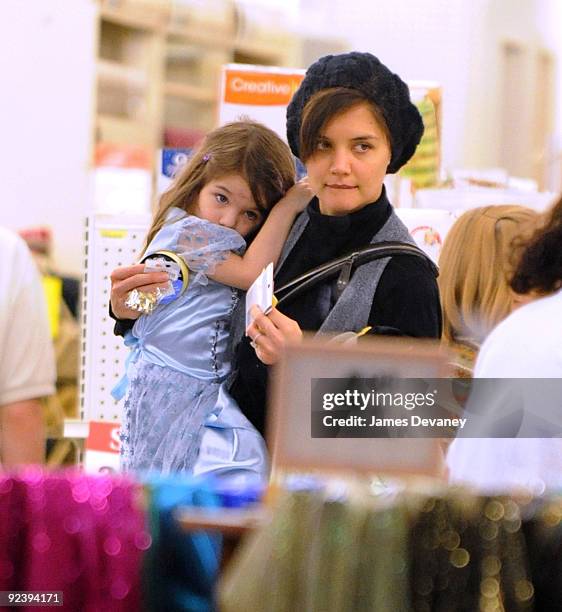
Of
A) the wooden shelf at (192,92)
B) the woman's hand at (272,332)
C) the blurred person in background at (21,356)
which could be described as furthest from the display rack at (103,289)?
the woman's hand at (272,332)

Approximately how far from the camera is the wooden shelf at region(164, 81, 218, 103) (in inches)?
62.2

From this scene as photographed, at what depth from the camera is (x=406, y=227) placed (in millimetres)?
1411

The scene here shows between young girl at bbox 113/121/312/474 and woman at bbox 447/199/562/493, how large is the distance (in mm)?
286

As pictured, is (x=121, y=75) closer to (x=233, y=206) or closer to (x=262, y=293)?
(x=233, y=206)

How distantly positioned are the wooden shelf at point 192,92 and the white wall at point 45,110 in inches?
5.5

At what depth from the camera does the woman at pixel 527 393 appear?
1277 mm

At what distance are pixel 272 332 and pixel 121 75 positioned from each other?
510mm

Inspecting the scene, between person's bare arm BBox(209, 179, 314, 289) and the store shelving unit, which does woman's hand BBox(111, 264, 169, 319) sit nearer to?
person's bare arm BBox(209, 179, 314, 289)

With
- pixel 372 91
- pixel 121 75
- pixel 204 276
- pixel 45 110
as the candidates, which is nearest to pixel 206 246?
pixel 204 276

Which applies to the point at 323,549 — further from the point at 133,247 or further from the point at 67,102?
the point at 67,102

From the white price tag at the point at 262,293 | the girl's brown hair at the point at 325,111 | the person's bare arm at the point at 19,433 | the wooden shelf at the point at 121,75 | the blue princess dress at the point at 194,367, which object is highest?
the wooden shelf at the point at 121,75

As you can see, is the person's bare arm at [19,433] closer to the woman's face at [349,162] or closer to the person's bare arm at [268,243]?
the person's bare arm at [268,243]

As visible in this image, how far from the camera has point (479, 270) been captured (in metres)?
1.41

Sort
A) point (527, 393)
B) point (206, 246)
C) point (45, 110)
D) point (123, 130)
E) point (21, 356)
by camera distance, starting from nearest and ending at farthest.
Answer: point (527, 393) → point (206, 246) → point (21, 356) → point (123, 130) → point (45, 110)
